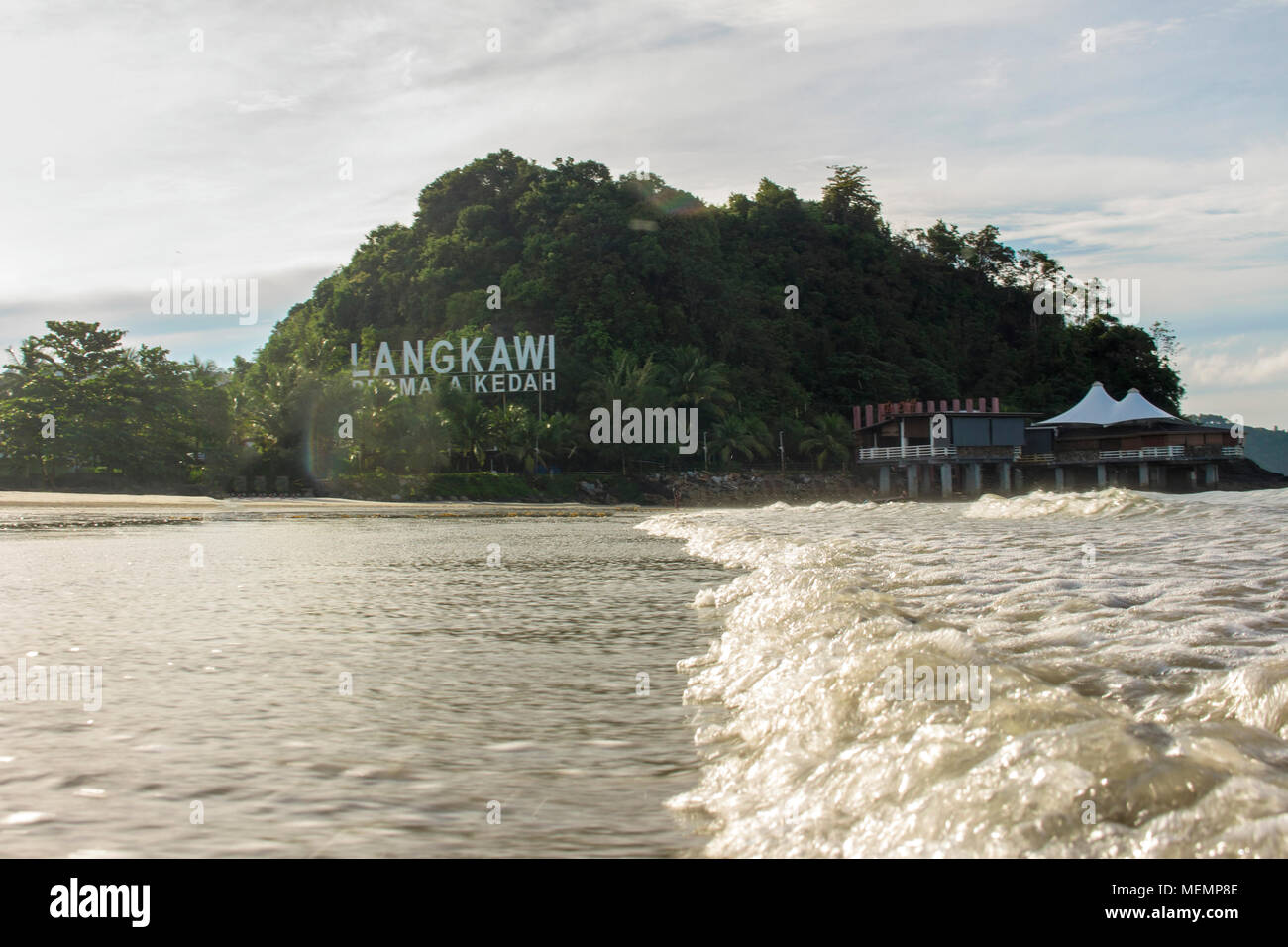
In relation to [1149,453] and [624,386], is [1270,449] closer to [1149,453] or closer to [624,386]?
[1149,453]

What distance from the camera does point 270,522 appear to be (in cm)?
2881

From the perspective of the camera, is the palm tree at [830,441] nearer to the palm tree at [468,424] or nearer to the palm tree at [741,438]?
the palm tree at [741,438]

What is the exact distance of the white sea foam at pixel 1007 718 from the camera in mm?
2414

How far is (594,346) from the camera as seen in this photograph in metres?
62.8

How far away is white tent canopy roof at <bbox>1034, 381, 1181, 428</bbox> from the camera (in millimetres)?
57928

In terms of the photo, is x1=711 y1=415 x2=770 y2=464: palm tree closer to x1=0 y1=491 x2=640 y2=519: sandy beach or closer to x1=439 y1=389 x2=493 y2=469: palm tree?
x1=439 y1=389 x2=493 y2=469: palm tree

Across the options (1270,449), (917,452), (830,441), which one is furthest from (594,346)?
(1270,449)

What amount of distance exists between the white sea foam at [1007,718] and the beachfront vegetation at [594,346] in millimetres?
44436

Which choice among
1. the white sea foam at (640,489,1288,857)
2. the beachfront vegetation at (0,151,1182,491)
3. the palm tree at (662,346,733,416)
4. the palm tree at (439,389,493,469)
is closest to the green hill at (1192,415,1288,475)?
the beachfront vegetation at (0,151,1182,491)

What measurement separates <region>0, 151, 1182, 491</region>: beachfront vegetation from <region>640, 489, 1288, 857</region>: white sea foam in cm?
4444

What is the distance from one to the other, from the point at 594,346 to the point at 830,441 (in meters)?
17.2
